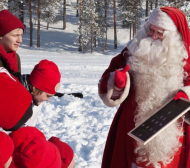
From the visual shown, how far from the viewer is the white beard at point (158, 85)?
2428mm

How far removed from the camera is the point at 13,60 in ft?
9.23

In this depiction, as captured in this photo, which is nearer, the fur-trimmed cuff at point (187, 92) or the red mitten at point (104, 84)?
the fur-trimmed cuff at point (187, 92)

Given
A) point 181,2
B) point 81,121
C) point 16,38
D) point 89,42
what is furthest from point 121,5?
point 16,38

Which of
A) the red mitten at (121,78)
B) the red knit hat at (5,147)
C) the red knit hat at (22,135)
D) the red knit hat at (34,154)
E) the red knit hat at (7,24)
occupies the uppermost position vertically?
the red knit hat at (7,24)

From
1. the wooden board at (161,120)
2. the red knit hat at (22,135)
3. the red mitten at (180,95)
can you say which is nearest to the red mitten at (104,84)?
the wooden board at (161,120)

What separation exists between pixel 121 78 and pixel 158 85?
35cm

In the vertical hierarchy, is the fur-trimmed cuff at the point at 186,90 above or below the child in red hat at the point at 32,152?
above

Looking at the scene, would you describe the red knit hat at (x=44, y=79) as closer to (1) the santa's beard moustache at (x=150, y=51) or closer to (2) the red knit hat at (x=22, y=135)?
(2) the red knit hat at (x=22, y=135)

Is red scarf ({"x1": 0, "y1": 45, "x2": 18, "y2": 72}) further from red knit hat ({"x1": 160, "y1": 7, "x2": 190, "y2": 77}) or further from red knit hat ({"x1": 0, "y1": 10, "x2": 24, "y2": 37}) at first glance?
red knit hat ({"x1": 160, "y1": 7, "x2": 190, "y2": 77})

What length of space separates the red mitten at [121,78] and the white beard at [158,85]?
0.68 feet

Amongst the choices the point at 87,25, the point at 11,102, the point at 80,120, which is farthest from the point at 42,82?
the point at 87,25

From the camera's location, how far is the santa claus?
243cm

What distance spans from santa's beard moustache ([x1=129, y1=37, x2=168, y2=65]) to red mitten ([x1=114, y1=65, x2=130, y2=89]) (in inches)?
10.9

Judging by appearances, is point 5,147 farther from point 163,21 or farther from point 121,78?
point 163,21
